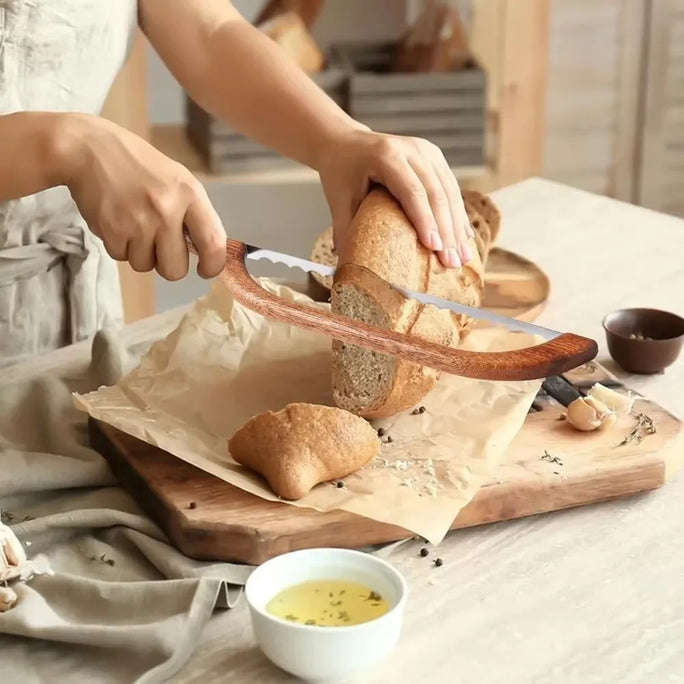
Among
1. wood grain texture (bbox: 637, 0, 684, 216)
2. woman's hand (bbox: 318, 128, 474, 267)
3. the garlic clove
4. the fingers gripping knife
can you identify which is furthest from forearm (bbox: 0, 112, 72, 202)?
wood grain texture (bbox: 637, 0, 684, 216)

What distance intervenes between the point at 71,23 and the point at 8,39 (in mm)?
75

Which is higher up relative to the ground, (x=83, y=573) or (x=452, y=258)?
(x=452, y=258)

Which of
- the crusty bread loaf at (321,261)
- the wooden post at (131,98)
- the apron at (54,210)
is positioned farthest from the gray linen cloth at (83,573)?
the wooden post at (131,98)

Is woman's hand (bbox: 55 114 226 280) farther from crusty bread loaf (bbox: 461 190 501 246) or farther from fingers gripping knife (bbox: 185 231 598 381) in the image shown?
crusty bread loaf (bbox: 461 190 501 246)

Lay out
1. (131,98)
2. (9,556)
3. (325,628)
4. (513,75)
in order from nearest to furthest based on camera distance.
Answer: (325,628)
(9,556)
(131,98)
(513,75)

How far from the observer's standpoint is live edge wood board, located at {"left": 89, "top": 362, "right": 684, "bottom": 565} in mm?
983

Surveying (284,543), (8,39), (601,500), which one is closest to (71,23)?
(8,39)

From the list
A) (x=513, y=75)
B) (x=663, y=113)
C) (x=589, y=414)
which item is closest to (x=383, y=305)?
(x=589, y=414)

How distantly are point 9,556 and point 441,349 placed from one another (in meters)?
0.39

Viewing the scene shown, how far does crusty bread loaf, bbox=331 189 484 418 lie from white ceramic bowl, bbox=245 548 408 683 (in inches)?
11.7

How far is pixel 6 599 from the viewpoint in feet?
2.93

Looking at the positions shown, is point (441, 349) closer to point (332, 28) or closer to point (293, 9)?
point (293, 9)

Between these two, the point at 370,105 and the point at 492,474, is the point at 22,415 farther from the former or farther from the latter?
the point at 370,105

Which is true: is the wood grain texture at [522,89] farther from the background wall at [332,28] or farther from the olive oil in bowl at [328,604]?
the olive oil in bowl at [328,604]
